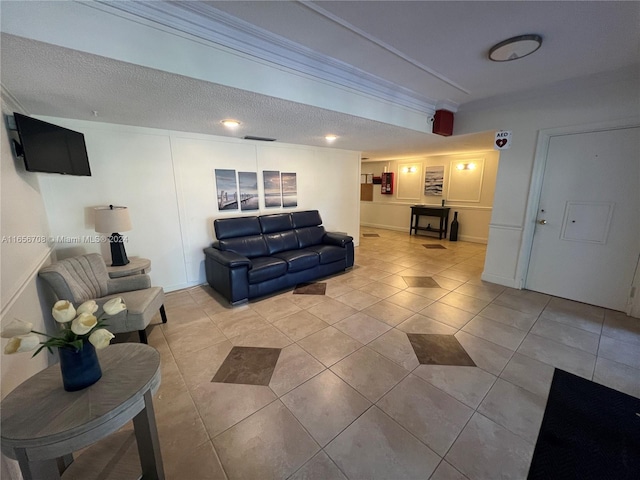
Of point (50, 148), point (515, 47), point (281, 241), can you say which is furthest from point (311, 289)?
point (515, 47)

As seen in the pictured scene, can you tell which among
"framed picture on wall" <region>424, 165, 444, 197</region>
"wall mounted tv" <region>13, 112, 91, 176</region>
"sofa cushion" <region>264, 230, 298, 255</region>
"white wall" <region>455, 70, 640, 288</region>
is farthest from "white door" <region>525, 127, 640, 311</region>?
"wall mounted tv" <region>13, 112, 91, 176</region>

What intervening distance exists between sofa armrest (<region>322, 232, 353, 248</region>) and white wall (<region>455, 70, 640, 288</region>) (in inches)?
84.3

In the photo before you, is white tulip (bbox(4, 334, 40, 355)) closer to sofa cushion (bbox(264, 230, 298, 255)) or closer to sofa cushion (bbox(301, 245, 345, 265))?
sofa cushion (bbox(264, 230, 298, 255))

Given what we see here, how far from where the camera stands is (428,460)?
1.35 metres

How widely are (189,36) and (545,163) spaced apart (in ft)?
13.3

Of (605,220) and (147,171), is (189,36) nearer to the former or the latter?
(147,171)

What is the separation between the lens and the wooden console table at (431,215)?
21.2 feet

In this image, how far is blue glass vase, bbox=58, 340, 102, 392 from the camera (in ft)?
3.20

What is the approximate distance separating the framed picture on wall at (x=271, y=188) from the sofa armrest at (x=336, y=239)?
1.03 meters

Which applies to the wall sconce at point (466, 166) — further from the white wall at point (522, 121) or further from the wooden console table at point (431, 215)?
the white wall at point (522, 121)

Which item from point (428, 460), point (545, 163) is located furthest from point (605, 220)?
point (428, 460)

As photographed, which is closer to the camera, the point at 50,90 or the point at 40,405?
the point at 40,405

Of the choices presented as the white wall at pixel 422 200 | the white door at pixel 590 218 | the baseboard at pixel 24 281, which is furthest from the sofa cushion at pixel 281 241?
the white wall at pixel 422 200

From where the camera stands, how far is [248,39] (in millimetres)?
1896
